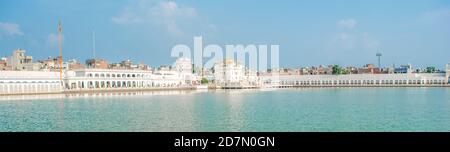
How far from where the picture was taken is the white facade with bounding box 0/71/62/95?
117 feet

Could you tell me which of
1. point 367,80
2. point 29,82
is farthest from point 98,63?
point 367,80

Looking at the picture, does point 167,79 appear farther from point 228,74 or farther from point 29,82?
point 29,82

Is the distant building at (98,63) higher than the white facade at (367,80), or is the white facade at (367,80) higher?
the distant building at (98,63)

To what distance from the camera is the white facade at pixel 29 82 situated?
117 ft

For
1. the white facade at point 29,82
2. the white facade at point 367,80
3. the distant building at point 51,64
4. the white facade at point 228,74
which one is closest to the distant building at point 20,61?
the distant building at point 51,64

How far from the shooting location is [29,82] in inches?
1491

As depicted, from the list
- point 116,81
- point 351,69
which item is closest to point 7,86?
point 116,81

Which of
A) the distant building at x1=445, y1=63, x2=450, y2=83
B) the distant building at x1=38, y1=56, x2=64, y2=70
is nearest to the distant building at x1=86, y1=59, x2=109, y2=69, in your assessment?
the distant building at x1=38, y1=56, x2=64, y2=70

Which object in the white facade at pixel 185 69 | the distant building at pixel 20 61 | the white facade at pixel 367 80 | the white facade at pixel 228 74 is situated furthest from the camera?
the white facade at pixel 367 80

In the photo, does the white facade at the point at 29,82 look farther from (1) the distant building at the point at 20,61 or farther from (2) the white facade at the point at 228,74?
(2) the white facade at the point at 228,74

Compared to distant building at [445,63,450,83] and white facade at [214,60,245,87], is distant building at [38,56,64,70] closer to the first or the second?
white facade at [214,60,245,87]

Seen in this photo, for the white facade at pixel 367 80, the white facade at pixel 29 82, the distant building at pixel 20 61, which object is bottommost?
the white facade at pixel 367 80
